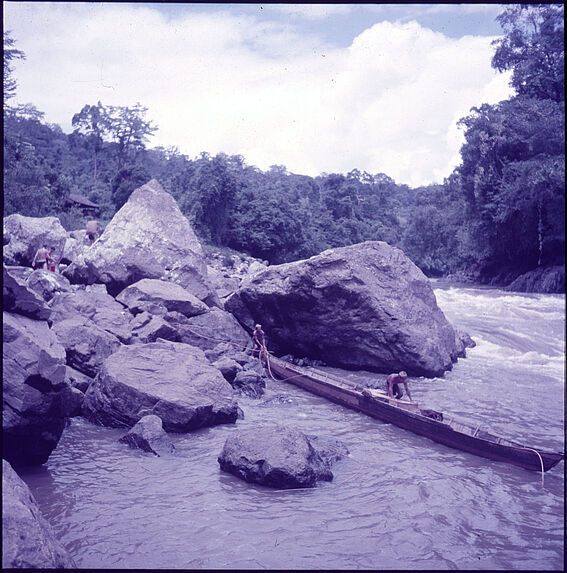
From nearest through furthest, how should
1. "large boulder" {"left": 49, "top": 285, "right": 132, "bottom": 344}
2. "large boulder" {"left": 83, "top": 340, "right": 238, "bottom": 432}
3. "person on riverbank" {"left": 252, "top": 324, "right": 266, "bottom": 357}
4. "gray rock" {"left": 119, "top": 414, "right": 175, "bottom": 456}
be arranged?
"gray rock" {"left": 119, "top": 414, "right": 175, "bottom": 456}
"large boulder" {"left": 83, "top": 340, "right": 238, "bottom": 432}
"large boulder" {"left": 49, "top": 285, "right": 132, "bottom": 344}
"person on riverbank" {"left": 252, "top": 324, "right": 266, "bottom": 357}

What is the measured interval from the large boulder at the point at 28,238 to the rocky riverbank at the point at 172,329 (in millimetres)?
39

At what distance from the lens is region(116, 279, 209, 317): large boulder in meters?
12.7

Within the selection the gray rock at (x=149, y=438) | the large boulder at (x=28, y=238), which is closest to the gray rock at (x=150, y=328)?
the gray rock at (x=149, y=438)

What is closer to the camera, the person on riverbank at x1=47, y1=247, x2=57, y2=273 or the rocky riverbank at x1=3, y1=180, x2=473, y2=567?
the rocky riverbank at x1=3, y1=180, x2=473, y2=567

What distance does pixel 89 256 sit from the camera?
15.2 m

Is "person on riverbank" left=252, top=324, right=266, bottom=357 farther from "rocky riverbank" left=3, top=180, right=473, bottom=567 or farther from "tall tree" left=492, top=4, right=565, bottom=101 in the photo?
"tall tree" left=492, top=4, right=565, bottom=101

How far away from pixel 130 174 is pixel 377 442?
3671 centimetres

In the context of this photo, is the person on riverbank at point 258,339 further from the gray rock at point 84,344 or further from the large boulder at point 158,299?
the gray rock at point 84,344

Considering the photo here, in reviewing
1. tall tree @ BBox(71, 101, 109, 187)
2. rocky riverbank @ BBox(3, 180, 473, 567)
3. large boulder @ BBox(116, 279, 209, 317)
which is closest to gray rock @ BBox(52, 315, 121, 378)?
rocky riverbank @ BBox(3, 180, 473, 567)

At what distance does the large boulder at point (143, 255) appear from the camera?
49.1ft

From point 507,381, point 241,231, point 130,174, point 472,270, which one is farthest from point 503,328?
point 130,174

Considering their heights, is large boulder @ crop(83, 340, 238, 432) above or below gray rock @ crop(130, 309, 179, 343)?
below

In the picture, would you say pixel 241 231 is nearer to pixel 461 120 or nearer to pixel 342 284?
pixel 461 120

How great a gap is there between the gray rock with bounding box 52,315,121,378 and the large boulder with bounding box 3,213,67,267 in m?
7.09
